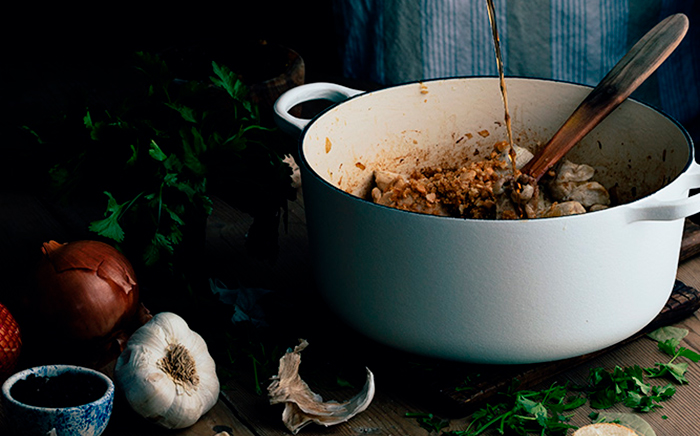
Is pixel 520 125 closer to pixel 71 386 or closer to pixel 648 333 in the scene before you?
pixel 648 333

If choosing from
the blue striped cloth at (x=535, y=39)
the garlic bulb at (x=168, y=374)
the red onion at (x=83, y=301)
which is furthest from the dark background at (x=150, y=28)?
the garlic bulb at (x=168, y=374)

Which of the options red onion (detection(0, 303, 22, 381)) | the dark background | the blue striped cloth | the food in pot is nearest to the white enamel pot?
the food in pot

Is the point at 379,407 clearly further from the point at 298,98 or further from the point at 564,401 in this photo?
the point at 298,98

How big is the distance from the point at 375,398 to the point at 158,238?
1.15 ft

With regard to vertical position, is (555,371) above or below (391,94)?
below

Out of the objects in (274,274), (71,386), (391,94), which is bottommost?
(274,274)

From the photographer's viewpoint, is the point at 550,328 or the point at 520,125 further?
the point at 520,125

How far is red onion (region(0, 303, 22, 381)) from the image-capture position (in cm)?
97

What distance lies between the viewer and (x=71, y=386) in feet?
2.87

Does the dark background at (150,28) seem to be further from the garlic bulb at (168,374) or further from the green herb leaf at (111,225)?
the garlic bulb at (168,374)

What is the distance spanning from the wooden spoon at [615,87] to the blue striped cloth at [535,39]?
792mm

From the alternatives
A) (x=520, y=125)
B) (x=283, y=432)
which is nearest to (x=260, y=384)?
(x=283, y=432)

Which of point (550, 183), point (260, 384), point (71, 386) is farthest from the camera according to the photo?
point (550, 183)

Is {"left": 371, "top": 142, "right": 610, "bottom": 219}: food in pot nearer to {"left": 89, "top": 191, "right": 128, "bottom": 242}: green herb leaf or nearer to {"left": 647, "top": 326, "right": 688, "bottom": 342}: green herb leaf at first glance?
{"left": 647, "top": 326, "right": 688, "bottom": 342}: green herb leaf
